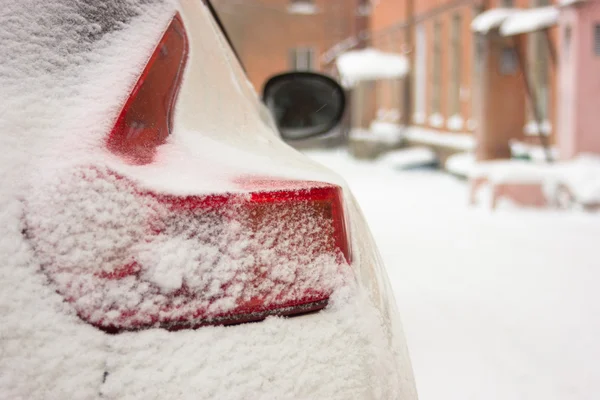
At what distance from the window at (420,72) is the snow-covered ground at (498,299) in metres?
9.84

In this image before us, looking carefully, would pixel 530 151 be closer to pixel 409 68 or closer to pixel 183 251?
pixel 409 68

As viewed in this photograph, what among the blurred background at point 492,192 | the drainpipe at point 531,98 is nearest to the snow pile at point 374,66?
the blurred background at point 492,192

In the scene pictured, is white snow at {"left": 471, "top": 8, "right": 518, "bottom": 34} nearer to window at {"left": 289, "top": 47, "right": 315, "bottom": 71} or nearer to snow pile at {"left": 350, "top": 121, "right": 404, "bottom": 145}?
snow pile at {"left": 350, "top": 121, "right": 404, "bottom": 145}

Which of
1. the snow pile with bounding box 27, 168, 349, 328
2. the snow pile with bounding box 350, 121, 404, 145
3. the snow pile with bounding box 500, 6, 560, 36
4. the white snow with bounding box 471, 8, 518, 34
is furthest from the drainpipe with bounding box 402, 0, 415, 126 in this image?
the snow pile with bounding box 27, 168, 349, 328

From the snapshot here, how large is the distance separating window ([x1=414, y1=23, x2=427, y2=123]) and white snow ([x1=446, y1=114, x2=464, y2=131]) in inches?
94.1

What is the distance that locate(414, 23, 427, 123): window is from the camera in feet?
61.5

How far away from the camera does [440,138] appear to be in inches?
643

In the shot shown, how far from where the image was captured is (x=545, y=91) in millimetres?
11703

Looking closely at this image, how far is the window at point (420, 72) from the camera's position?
1875 cm

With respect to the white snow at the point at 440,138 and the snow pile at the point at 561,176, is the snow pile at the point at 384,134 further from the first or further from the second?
the snow pile at the point at 561,176

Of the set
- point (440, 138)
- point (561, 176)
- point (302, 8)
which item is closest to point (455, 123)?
point (440, 138)

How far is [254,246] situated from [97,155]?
0.99 feet

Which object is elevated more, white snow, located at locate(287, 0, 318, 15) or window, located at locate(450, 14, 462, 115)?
white snow, located at locate(287, 0, 318, 15)

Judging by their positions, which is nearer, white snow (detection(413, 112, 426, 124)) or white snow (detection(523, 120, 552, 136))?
white snow (detection(523, 120, 552, 136))
